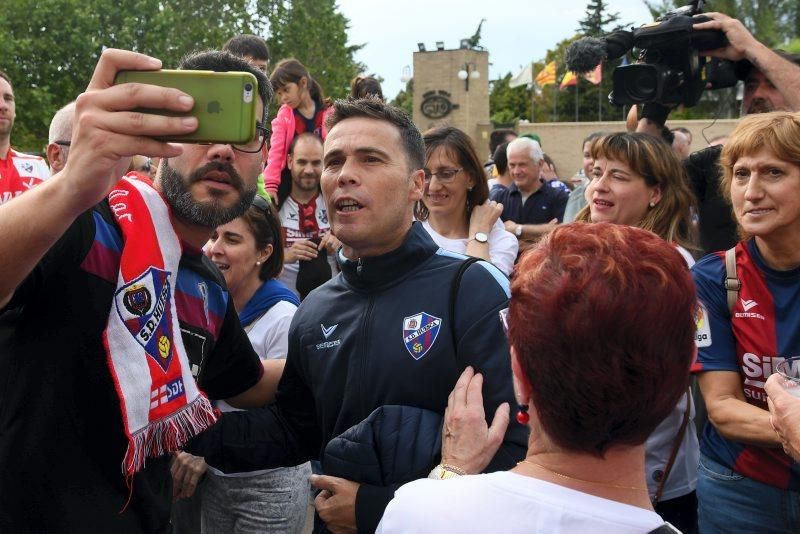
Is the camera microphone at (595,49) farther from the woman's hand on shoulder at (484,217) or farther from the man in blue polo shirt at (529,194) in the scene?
the man in blue polo shirt at (529,194)

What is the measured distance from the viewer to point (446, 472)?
1.92m

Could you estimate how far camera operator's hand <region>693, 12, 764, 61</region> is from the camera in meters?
3.81

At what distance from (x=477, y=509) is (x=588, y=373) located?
0.32m

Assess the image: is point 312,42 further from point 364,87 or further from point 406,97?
point 364,87

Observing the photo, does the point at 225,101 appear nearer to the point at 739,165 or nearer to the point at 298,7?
the point at 739,165

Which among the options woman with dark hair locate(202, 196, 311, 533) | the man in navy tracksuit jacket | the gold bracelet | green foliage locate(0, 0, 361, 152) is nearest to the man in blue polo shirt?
woman with dark hair locate(202, 196, 311, 533)

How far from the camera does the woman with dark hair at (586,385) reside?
1402 millimetres

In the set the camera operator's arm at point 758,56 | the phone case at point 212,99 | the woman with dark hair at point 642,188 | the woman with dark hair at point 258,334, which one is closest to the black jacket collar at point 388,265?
the phone case at point 212,99

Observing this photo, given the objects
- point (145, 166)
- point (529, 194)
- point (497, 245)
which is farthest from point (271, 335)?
point (529, 194)

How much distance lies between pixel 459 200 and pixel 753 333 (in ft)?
7.87

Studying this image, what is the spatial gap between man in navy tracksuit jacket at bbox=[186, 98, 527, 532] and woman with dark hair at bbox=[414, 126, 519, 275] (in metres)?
2.02

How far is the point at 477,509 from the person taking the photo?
4.64 feet

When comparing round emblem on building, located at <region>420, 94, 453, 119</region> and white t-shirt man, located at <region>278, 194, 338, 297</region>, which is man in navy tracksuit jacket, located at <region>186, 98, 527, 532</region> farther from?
round emblem on building, located at <region>420, 94, 453, 119</region>

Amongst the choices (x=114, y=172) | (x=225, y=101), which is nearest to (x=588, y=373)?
(x=225, y=101)
